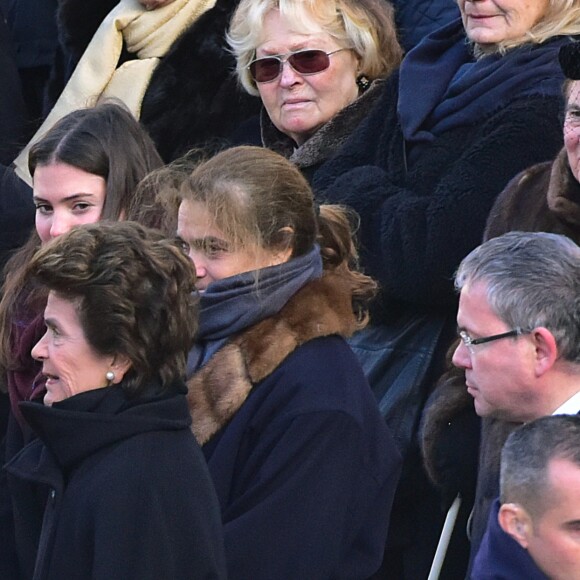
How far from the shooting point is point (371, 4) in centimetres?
504

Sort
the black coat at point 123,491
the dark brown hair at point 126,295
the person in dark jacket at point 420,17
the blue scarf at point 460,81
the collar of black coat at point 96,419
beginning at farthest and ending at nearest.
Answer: the person in dark jacket at point 420,17 → the blue scarf at point 460,81 → the dark brown hair at point 126,295 → the collar of black coat at point 96,419 → the black coat at point 123,491

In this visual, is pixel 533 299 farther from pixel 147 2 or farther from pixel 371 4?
pixel 147 2

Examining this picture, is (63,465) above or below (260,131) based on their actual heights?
above

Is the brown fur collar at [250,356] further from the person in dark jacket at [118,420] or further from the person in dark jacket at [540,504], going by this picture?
the person in dark jacket at [540,504]

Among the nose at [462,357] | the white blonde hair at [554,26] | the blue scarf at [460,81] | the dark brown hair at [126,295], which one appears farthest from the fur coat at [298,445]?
the white blonde hair at [554,26]

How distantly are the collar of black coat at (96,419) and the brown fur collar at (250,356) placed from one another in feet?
1.31

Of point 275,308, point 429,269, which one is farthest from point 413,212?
point 275,308

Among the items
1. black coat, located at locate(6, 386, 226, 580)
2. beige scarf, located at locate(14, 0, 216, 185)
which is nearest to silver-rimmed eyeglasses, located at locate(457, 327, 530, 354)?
black coat, located at locate(6, 386, 226, 580)

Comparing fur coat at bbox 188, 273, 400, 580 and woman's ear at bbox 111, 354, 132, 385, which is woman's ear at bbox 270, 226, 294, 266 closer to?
fur coat at bbox 188, 273, 400, 580

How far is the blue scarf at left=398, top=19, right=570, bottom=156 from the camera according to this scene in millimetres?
4289

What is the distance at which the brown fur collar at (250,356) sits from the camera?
3.50 metres

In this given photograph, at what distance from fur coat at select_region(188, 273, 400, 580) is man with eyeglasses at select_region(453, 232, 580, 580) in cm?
31

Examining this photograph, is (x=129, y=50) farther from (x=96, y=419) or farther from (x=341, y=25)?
(x=96, y=419)

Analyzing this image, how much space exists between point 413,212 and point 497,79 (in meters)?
0.49
